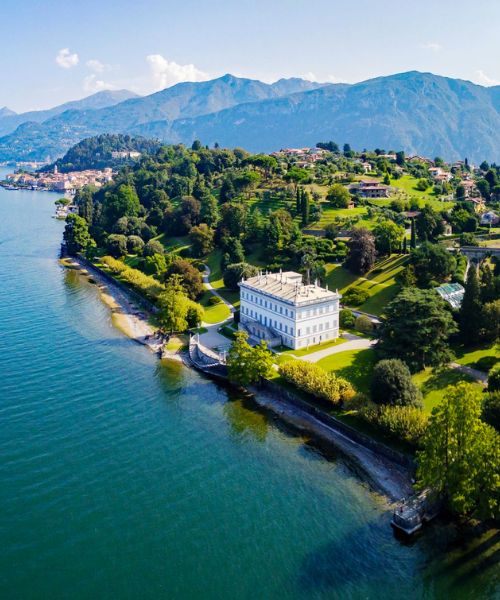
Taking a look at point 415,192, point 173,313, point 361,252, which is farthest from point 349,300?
point 415,192

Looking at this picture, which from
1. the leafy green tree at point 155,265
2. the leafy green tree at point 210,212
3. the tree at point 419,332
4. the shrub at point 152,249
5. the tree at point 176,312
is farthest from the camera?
the leafy green tree at point 210,212

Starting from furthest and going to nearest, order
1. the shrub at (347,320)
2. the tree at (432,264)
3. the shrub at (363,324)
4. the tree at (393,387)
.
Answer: the tree at (432,264)
the shrub at (347,320)
the shrub at (363,324)
the tree at (393,387)

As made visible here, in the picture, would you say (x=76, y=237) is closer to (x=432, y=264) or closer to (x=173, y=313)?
(x=173, y=313)

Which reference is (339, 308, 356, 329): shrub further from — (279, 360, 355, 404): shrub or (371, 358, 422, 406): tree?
(371, 358, 422, 406): tree

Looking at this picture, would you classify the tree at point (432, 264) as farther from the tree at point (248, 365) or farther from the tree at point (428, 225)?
the tree at point (248, 365)

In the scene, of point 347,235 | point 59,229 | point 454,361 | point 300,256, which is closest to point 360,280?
point 300,256

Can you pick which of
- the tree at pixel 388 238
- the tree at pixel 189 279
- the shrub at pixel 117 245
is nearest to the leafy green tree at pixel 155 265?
the tree at pixel 189 279

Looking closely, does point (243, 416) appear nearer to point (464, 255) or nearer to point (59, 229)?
point (464, 255)
